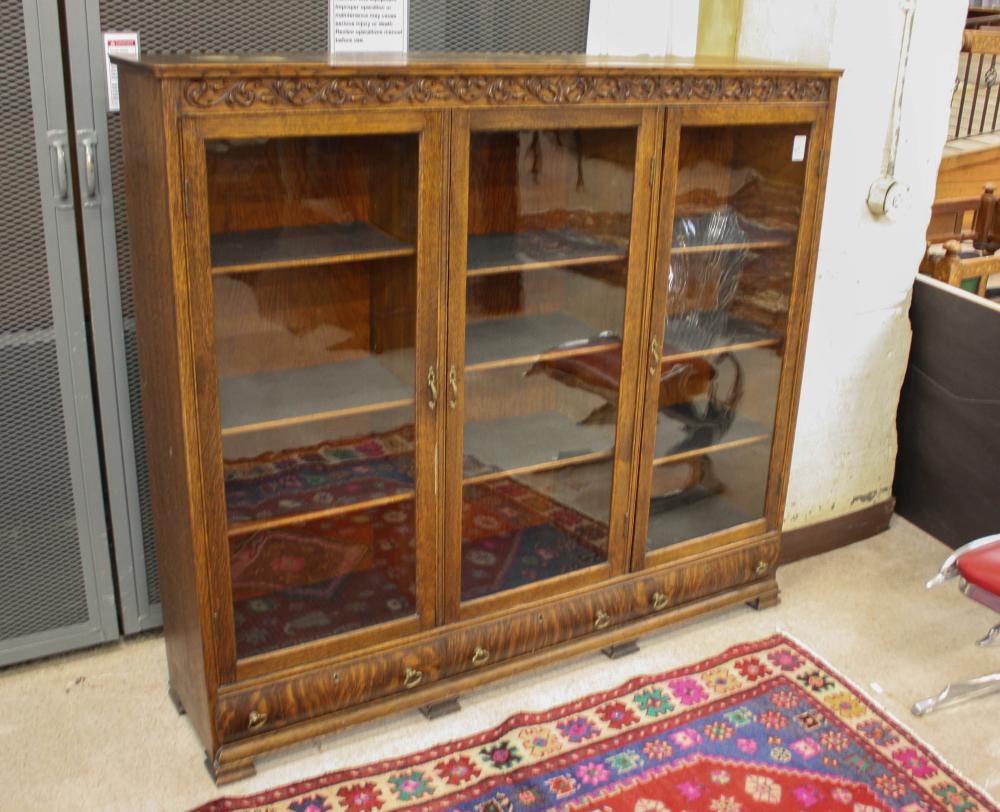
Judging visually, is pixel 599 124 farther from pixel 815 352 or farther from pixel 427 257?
pixel 815 352

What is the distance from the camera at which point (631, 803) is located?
2377 mm

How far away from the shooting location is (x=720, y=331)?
285 centimetres

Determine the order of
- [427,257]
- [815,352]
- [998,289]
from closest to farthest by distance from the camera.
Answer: [427,257]
[815,352]
[998,289]

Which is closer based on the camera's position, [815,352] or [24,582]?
[24,582]

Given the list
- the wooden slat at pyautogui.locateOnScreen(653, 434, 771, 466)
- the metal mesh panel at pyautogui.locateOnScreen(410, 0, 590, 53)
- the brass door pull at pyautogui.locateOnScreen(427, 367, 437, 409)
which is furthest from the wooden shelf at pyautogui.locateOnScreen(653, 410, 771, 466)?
the metal mesh panel at pyautogui.locateOnScreen(410, 0, 590, 53)

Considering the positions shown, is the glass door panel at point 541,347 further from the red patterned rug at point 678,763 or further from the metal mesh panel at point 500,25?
the metal mesh panel at point 500,25

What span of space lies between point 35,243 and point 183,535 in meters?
0.79

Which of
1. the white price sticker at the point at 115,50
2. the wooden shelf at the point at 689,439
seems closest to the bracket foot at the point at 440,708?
the wooden shelf at the point at 689,439

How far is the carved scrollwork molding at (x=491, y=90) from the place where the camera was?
1.97 meters

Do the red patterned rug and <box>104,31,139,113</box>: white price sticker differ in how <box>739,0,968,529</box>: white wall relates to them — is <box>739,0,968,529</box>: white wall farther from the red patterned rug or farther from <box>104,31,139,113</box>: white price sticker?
<box>104,31,139,113</box>: white price sticker

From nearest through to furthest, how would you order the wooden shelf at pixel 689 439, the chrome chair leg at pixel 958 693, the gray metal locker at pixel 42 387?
the gray metal locker at pixel 42 387, the chrome chair leg at pixel 958 693, the wooden shelf at pixel 689 439

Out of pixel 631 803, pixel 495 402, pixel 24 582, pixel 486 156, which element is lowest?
pixel 631 803

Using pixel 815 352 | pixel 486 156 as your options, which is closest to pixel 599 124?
pixel 486 156

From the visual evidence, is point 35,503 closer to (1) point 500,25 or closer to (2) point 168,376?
(2) point 168,376
